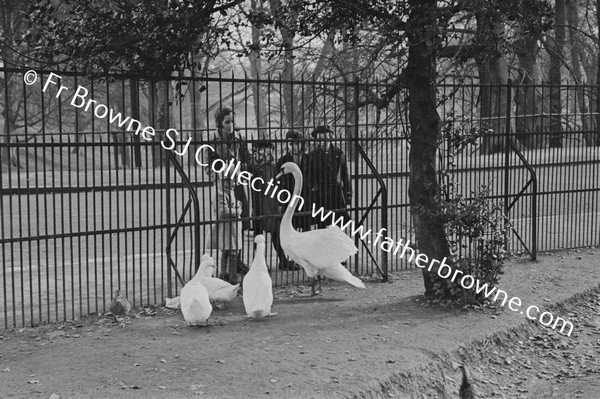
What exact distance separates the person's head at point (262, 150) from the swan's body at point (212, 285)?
1.92 meters

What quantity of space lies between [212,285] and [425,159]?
2922mm

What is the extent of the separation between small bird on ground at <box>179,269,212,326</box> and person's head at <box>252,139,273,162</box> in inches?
97.1

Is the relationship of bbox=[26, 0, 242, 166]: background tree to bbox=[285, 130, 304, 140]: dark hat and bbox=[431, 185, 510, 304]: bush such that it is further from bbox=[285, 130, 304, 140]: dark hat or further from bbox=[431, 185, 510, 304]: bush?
bbox=[431, 185, 510, 304]: bush

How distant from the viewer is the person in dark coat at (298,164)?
10.5 meters

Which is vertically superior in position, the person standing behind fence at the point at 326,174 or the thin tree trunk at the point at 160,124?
the thin tree trunk at the point at 160,124

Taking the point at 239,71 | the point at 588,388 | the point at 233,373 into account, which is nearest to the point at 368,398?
the point at 233,373

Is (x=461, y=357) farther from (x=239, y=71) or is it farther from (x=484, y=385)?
(x=239, y=71)

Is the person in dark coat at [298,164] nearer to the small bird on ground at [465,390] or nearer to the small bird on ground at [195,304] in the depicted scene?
the small bird on ground at [195,304]

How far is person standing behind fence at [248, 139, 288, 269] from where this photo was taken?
10.2m

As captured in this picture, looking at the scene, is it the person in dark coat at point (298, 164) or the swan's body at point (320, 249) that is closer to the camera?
the swan's body at point (320, 249)

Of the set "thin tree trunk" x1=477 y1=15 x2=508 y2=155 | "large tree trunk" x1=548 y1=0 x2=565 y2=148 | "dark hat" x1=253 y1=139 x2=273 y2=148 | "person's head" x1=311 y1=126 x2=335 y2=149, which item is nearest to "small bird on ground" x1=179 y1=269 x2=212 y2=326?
"dark hat" x1=253 y1=139 x2=273 y2=148

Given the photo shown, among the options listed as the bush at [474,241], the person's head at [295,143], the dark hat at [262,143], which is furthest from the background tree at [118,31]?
the bush at [474,241]

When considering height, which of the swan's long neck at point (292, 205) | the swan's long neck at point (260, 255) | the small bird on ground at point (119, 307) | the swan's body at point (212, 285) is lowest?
the small bird on ground at point (119, 307)

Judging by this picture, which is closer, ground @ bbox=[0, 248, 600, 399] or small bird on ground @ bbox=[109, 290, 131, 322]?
ground @ bbox=[0, 248, 600, 399]
